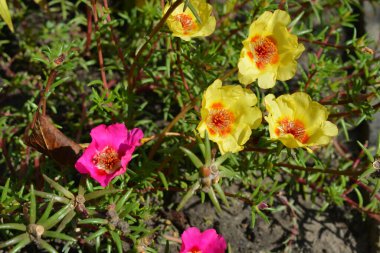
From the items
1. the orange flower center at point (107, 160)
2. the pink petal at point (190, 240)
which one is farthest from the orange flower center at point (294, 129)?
the orange flower center at point (107, 160)

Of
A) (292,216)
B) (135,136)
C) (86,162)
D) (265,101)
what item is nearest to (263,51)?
(265,101)

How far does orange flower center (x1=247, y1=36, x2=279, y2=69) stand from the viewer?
218 centimetres

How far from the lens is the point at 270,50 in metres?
2.21

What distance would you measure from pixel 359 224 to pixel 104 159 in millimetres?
1763

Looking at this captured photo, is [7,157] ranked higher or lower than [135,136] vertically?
lower

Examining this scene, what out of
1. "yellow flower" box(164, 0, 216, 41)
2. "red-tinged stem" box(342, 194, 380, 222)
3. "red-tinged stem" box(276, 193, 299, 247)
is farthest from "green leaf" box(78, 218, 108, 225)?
"red-tinged stem" box(342, 194, 380, 222)

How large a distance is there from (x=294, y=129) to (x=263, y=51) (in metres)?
0.39

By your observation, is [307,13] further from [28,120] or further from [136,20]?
[28,120]

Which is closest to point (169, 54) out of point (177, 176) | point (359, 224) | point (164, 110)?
point (164, 110)

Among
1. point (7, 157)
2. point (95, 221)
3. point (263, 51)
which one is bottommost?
point (7, 157)

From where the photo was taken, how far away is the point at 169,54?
2764 mm

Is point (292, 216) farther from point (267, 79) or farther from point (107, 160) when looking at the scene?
point (107, 160)

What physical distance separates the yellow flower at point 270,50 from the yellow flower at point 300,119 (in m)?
0.10

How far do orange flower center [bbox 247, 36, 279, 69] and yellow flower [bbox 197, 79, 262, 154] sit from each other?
0.19 m
